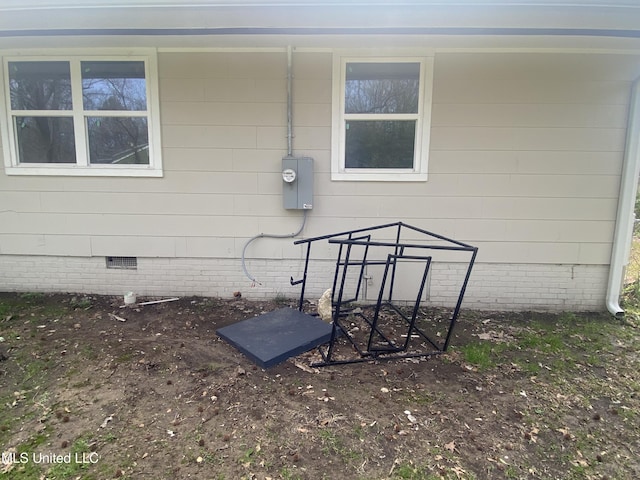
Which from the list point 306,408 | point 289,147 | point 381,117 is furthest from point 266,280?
point 381,117

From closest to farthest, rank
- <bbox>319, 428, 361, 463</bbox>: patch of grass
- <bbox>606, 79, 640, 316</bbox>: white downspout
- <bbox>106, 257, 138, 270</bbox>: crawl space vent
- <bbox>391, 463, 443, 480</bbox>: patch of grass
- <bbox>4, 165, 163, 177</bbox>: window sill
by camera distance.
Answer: <bbox>391, 463, 443, 480</bbox>: patch of grass, <bbox>319, 428, 361, 463</bbox>: patch of grass, <bbox>606, 79, 640, 316</bbox>: white downspout, <bbox>4, 165, 163, 177</bbox>: window sill, <bbox>106, 257, 138, 270</bbox>: crawl space vent

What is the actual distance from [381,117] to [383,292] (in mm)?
1780

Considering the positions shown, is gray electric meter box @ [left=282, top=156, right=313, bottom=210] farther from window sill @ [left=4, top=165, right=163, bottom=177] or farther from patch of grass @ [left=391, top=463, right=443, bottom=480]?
patch of grass @ [left=391, top=463, right=443, bottom=480]

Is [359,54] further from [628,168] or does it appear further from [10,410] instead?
[10,410]

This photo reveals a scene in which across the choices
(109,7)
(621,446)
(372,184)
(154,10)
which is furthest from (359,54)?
(621,446)

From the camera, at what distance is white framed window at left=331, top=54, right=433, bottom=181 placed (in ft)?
11.7

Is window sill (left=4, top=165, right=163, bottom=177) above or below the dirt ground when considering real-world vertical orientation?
above

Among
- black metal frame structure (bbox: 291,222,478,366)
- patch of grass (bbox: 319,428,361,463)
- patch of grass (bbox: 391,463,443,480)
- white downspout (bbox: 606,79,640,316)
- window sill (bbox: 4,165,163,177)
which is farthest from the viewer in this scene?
window sill (bbox: 4,165,163,177)

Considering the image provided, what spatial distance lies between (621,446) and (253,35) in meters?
3.92

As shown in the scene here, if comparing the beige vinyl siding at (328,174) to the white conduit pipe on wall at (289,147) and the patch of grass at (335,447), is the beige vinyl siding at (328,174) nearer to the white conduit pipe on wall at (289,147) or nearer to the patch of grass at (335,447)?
the white conduit pipe on wall at (289,147)

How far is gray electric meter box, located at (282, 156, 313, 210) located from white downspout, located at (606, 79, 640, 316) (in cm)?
308

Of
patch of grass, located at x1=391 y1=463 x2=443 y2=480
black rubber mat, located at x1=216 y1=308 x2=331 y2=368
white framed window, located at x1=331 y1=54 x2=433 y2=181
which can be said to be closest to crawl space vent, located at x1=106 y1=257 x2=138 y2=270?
black rubber mat, located at x1=216 y1=308 x2=331 y2=368

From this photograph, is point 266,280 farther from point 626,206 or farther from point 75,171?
point 626,206

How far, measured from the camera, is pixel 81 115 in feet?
12.1
